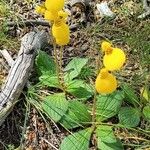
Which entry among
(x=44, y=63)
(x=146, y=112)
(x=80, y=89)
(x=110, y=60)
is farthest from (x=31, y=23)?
(x=110, y=60)

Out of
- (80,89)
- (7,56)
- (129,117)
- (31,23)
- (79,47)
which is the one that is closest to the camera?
(129,117)

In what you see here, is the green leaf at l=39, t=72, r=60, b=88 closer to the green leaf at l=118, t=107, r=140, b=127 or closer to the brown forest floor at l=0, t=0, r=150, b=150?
the brown forest floor at l=0, t=0, r=150, b=150

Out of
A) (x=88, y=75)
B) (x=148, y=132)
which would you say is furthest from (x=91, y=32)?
(x=148, y=132)

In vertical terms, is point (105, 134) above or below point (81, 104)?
below

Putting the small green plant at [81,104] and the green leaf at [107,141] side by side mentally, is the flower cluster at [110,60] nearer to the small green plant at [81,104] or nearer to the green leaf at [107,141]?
the small green plant at [81,104]

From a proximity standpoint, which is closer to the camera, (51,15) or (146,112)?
(51,15)

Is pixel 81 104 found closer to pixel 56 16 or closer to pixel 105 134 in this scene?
pixel 105 134

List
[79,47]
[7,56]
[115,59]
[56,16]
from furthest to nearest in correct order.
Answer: [79,47] → [7,56] → [56,16] → [115,59]

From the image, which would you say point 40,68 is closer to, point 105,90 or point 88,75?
point 88,75
